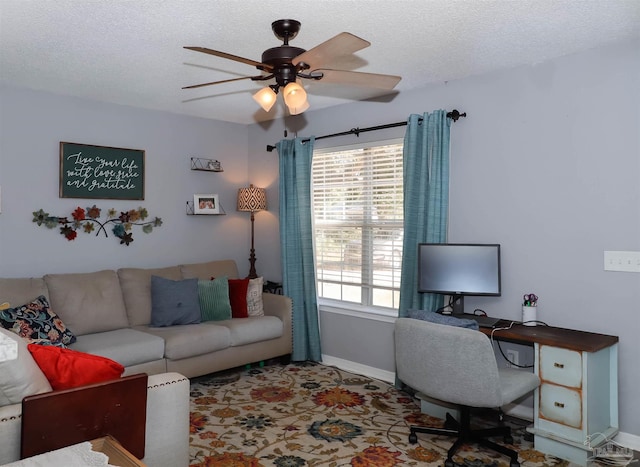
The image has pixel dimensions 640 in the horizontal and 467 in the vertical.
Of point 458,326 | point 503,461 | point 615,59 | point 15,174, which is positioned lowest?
point 503,461

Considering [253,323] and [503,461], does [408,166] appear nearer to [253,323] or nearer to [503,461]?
[253,323]

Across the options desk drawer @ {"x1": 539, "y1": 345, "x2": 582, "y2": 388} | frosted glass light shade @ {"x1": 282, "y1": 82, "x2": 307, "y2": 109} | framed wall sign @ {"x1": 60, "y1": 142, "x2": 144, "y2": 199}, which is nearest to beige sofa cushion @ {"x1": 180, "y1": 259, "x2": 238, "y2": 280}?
framed wall sign @ {"x1": 60, "y1": 142, "x2": 144, "y2": 199}

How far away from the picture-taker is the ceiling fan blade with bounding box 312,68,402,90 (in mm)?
2768

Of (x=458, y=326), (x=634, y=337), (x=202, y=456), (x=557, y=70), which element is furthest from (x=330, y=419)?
(x=557, y=70)

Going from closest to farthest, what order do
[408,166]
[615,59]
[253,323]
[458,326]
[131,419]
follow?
[131,419]
[458,326]
[615,59]
[408,166]
[253,323]

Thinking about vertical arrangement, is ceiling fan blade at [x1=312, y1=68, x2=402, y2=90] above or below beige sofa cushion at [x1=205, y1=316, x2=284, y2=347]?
above

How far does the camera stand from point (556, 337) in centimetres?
306

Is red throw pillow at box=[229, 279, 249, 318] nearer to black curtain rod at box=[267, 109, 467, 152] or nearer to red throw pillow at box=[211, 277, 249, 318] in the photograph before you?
red throw pillow at box=[211, 277, 249, 318]

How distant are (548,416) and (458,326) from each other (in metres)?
0.76

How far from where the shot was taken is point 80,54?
3332 mm

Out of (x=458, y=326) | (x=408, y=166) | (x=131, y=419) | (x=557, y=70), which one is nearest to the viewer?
(x=131, y=419)

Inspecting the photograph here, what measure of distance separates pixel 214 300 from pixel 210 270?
20.4 inches

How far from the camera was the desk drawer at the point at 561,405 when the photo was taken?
2869 millimetres

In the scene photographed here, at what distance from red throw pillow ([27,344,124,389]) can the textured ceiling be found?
5.56ft
